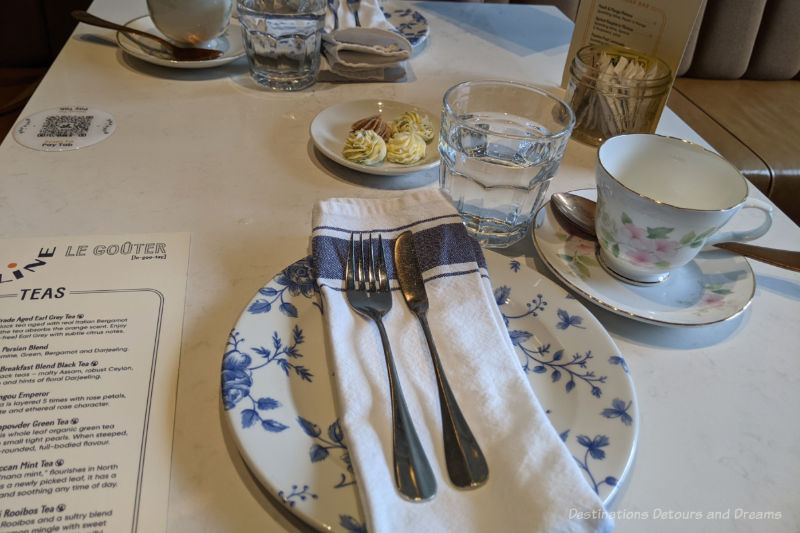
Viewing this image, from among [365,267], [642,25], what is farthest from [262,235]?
[642,25]

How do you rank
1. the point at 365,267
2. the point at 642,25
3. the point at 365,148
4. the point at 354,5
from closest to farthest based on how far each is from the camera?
the point at 365,267 < the point at 365,148 < the point at 642,25 < the point at 354,5

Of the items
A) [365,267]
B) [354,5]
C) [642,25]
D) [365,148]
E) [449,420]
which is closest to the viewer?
[449,420]

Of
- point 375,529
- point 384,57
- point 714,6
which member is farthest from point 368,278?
point 714,6

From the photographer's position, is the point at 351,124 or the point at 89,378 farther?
the point at 351,124

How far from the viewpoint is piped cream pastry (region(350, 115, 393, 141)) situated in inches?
27.7

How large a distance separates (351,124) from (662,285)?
0.41m

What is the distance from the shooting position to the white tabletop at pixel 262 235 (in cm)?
38

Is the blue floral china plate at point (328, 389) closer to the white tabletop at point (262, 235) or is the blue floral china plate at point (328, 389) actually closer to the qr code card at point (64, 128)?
the white tabletop at point (262, 235)

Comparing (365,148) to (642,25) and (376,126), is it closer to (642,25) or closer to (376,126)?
(376,126)

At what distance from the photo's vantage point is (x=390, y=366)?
16.3 inches

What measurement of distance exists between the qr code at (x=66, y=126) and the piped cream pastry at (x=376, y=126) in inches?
12.9

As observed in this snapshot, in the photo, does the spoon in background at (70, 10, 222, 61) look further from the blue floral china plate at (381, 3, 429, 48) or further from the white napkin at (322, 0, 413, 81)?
the blue floral china plate at (381, 3, 429, 48)

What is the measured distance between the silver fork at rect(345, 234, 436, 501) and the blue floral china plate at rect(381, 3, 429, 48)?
0.59 metres

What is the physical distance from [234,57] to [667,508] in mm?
784
